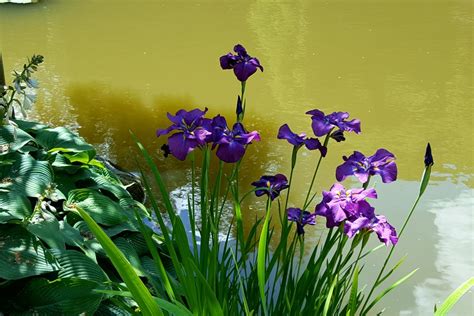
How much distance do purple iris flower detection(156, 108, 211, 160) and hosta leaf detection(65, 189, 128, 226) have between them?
0.65m

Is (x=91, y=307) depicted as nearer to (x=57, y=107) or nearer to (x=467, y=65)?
(x=57, y=107)

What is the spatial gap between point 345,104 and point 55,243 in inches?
109

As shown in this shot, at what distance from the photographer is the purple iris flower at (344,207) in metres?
1.29

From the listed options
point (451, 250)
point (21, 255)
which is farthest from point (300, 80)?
point (21, 255)

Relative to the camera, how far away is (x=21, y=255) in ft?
5.32

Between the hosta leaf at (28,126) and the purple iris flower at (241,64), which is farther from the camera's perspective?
the hosta leaf at (28,126)

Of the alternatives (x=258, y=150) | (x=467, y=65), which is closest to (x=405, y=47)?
(x=467, y=65)

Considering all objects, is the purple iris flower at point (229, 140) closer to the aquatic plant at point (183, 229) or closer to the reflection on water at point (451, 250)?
the aquatic plant at point (183, 229)

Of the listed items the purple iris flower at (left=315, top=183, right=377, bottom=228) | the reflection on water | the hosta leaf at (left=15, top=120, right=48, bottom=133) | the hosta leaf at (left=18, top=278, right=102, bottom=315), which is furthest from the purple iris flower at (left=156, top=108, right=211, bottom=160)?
the reflection on water

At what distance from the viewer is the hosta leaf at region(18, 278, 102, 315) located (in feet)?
5.24

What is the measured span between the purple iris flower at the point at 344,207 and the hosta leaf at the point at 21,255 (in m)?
0.69

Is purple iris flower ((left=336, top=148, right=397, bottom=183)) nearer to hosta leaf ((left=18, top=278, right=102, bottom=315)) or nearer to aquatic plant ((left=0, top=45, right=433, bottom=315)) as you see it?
aquatic plant ((left=0, top=45, right=433, bottom=315))

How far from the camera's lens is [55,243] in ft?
5.59

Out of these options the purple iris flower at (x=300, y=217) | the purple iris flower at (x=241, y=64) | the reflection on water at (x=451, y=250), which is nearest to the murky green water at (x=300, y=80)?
the reflection on water at (x=451, y=250)
